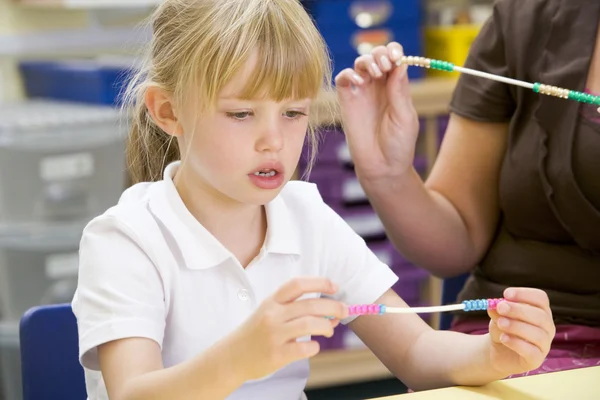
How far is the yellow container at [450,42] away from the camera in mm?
2703

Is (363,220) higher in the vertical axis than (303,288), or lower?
lower

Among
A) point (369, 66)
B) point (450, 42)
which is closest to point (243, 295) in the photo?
point (369, 66)

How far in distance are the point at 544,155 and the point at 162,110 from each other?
0.52 meters

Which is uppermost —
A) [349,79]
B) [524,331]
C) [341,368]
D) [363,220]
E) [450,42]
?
[450,42]

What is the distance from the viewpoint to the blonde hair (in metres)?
1.03

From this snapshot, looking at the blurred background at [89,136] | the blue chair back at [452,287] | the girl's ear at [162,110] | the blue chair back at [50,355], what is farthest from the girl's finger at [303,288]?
the blurred background at [89,136]

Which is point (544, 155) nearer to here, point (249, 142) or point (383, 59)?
point (383, 59)

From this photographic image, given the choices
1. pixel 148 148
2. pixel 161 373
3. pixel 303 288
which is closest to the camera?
pixel 303 288

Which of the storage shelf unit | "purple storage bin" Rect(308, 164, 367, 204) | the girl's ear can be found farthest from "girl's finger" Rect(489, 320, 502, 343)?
the storage shelf unit

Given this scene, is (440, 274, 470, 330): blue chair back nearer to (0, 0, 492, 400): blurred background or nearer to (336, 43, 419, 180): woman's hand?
(336, 43, 419, 180): woman's hand

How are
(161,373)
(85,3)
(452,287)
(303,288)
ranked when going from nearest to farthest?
(303,288), (161,373), (452,287), (85,3)

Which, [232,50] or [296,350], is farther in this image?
[232,50]

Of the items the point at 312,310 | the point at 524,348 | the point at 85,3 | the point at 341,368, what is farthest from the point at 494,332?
the point at 85,3

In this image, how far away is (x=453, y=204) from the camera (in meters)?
1.48
